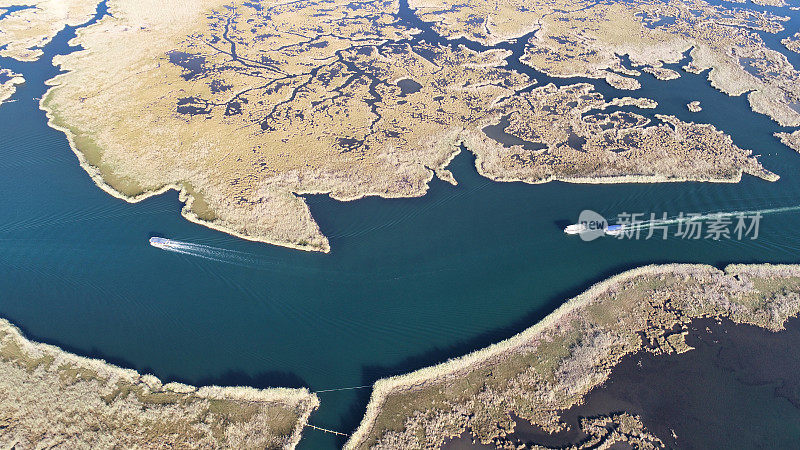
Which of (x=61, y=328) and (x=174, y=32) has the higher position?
(x=174, y=32)

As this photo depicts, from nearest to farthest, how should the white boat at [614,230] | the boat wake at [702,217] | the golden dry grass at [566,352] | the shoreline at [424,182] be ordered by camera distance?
the golden dry grass at [566,352] < the white boat at [614,230] < the boat wake at [702,217] < the shoreline at [424,182]

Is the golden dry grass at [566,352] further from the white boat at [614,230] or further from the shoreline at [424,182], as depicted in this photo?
the shoreline at [424,182]

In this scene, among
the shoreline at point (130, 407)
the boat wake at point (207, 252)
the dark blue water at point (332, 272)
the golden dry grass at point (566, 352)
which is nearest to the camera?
the shoreline at point (130, 407)

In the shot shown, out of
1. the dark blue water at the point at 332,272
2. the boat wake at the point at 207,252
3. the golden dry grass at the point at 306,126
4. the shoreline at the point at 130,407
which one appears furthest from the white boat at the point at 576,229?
the boat wake at the point at 207,252

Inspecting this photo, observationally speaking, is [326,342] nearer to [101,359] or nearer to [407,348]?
[407,348]

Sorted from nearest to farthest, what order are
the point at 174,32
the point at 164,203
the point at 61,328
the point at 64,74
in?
the point at 61,328 → the point at 164,203 → the point at 64,74 → the point at 174,32

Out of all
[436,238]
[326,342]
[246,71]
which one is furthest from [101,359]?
[246,71]

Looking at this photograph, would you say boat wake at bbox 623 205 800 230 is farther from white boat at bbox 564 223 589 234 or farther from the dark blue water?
white boat at bbox 564 223 589 234

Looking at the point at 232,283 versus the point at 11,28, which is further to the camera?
the point at 11,28
